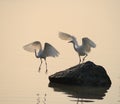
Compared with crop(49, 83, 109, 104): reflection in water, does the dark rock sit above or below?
above

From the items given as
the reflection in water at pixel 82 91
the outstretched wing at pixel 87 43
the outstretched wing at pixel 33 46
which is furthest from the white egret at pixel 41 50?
the reflection in water at pixel 82 91

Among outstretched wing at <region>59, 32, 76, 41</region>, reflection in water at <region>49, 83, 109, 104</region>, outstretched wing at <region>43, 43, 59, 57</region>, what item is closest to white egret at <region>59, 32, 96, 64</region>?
outstretched wing at <region>59, 32, 76, 41</region>

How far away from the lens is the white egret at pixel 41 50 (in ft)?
10.0

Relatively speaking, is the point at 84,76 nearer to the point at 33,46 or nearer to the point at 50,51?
the point at 50,51

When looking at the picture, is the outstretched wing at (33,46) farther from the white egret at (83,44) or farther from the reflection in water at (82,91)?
the reflection in water at (82,91)

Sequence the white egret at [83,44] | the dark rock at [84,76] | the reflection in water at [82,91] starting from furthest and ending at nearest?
the white egret at [83,44] → the dark rock at [84,76] → the reflection in water at [82,91]

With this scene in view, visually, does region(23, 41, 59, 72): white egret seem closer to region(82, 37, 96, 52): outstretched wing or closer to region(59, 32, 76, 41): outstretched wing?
region(59, 32, 76, 41): outstretched wing

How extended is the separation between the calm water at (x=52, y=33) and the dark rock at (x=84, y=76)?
61 millimetres

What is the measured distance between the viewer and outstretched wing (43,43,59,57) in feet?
10.0

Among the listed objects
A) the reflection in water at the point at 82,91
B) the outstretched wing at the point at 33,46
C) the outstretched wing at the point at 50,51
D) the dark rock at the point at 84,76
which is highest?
the outstretched wing at the point at 33,46

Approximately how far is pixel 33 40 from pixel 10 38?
19cm

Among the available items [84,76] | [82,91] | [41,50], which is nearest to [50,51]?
[41,50]

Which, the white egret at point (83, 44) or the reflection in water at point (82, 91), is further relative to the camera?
the white egret at point (83, 44)

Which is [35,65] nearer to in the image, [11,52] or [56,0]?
[11,52]
